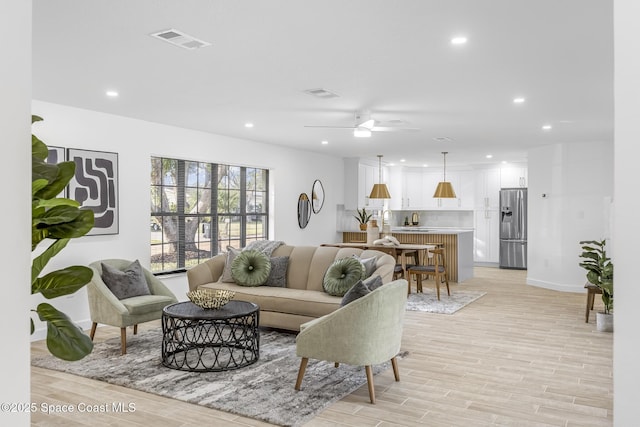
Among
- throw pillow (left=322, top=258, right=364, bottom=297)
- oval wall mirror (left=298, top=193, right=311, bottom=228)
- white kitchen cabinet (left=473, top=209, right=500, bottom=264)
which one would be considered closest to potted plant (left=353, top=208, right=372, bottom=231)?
oval wall mirror (left=298, top=193, right=311, bottom=228)

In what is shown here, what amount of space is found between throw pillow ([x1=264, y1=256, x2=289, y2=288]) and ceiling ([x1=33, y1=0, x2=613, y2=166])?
1.74 meters

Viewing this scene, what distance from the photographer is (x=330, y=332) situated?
354 centimetres

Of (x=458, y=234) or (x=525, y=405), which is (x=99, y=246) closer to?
(x=525, y=405)

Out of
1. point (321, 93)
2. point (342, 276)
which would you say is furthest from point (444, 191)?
point (321, 93)

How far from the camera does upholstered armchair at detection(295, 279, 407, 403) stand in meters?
3.48

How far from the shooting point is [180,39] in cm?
343

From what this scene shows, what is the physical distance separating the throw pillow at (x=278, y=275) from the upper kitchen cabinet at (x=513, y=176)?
785 centimetres

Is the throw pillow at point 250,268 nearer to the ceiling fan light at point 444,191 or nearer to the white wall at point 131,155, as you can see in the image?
the white wall at point 131,155

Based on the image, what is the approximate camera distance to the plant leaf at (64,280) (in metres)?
1.56

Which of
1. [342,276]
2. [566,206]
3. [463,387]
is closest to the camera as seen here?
[463,387]

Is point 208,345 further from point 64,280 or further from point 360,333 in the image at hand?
point 64,280
